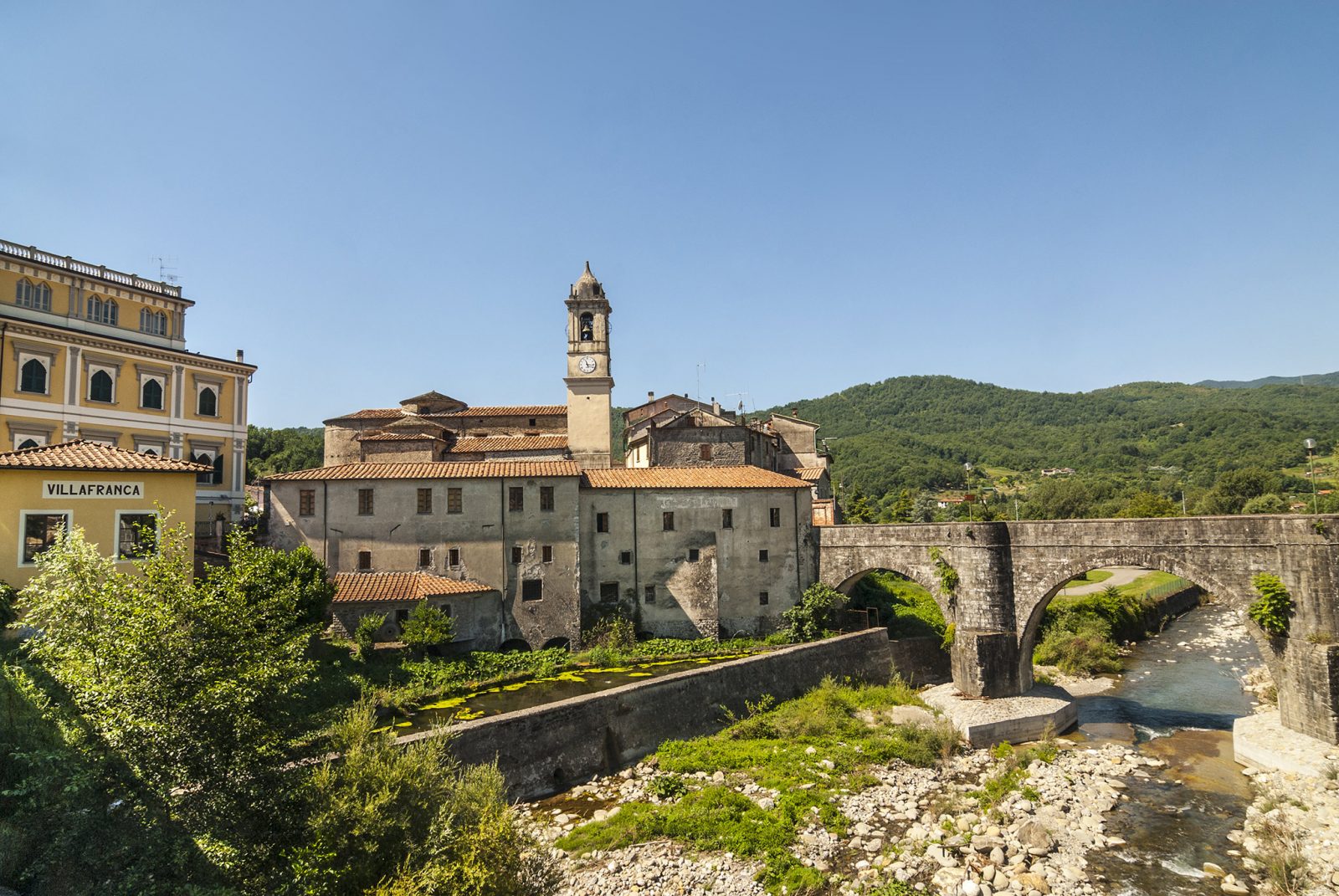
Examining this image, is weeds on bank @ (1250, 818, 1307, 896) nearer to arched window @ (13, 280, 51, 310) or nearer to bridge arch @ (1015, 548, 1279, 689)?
bridge arch @ (1015, 548, 1279, 689)

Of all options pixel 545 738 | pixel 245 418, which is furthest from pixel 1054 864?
pixel 245 418

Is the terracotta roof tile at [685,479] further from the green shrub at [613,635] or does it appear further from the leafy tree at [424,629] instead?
the leafy tree at [424,629]

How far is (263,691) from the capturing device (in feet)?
29.3

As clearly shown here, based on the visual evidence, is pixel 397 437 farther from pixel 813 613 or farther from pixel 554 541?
pixel 813 613

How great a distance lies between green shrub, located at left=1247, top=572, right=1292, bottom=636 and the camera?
20.7 metres

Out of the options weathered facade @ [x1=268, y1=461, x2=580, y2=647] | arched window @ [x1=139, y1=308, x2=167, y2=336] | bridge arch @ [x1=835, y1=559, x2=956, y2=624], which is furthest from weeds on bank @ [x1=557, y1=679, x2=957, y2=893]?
arched window @ [x1=139, y1=308, x2=167, y2=336]

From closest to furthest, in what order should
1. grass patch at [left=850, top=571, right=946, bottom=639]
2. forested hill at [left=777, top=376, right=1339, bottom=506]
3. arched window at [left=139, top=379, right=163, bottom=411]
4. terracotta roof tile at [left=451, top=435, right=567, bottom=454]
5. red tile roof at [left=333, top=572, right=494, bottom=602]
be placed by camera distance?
red tile roof at [left=333, top=572, right=494, bottom=602] → arched window at [left=139, top=379, right=163, bottom=411] → grass patch at [left=850, top=571, right=946, bottom=639] → terracotta roof tile at [left=451, top=435, right=567, bottom=454] → forested hill at [left=777, top=376, right=1339, bottom=506]

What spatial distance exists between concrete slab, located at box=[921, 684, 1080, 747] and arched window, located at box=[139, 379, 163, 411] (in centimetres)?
3715

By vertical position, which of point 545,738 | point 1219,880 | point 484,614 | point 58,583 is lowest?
point 1219,880

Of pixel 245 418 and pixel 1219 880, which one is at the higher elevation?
pixel 245 418

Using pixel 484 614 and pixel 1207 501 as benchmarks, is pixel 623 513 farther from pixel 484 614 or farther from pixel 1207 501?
pixel 1207 501

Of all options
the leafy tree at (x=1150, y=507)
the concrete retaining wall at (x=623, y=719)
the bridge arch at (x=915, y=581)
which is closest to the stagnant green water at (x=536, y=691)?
the concrete retaining wall at (x=623, y=719)

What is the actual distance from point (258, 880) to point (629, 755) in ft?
46.5

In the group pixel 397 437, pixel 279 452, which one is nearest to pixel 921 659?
pixel 397 437
